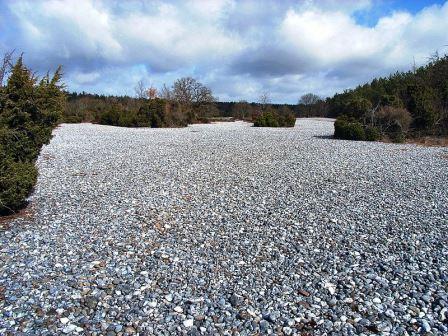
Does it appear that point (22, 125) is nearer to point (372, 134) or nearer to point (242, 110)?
point (372, 134)

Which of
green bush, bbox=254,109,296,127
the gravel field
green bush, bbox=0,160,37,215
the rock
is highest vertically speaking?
green bush, bbox=254,109,296,127

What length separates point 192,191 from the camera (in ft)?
29.6

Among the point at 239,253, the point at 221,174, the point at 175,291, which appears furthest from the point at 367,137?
the point at 175,291

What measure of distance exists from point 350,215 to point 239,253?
289 cm

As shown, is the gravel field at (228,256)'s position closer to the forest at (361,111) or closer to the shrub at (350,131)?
the forest at (361,111)

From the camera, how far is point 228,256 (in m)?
5.36

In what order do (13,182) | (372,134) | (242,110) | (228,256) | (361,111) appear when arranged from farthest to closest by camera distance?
(242,110) → (361,111) → (372,134) → (13,182) → (228,256)

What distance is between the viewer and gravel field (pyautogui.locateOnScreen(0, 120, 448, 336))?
3.81 meters

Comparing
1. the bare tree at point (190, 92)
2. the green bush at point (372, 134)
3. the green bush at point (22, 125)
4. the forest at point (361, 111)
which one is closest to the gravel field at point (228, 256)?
the green bush at point (22, 125)

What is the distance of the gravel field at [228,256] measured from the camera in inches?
150

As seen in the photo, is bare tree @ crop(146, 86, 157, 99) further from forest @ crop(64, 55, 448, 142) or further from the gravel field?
the gravel field

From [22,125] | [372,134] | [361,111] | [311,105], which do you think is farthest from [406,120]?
[311,105]

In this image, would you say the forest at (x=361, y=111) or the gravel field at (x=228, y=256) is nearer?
the gravel field at (x=228, y=256)

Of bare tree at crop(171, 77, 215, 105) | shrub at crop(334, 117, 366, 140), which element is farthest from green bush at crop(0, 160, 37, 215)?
bare tree at crop(171, 77, 215, 105)
